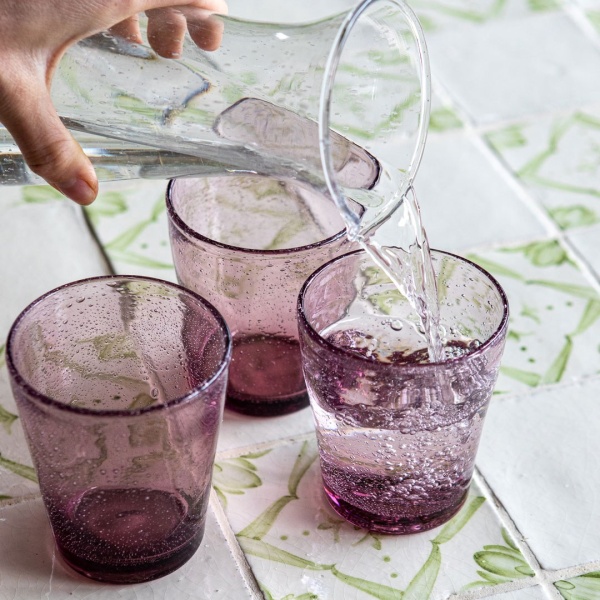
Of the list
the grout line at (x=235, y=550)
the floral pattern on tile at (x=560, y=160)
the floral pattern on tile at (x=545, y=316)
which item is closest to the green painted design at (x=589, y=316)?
the floral pattern on tile at (x=545, y=316)

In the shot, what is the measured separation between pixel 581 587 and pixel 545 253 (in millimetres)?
340

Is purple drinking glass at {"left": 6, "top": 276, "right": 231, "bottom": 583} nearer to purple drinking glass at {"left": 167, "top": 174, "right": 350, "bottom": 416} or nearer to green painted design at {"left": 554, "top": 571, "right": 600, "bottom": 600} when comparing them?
purple drinking glass at {"left": 167, "top": 174, "right": 350, "bottom": 416}

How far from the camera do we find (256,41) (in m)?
0.61

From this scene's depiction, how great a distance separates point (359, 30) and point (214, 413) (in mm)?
269

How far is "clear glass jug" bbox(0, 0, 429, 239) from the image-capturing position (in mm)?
588

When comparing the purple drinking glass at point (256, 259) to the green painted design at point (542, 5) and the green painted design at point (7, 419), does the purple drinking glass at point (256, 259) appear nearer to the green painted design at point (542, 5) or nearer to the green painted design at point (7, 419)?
the green painted design at point (7, 419)

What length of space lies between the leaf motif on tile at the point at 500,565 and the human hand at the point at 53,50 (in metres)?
0.32

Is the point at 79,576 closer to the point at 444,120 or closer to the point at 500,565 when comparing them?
the point at 500,565

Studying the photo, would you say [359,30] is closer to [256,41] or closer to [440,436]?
[256,41]

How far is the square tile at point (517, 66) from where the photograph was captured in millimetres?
1072

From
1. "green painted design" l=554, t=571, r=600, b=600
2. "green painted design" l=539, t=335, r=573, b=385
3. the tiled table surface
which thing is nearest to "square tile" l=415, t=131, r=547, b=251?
the tiled table surface

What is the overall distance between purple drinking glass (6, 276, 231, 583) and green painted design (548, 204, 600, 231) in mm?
417

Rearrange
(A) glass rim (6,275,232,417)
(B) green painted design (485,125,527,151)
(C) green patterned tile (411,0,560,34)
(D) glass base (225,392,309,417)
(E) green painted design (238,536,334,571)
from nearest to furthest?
(A) glass rim (6,275,232,417), (E) green painted design (238,536,334,571), (D) glass base (225,392,309,417), (B) green painted design (485,125,527,151), (C) green patterned tile (411,0,560,34)

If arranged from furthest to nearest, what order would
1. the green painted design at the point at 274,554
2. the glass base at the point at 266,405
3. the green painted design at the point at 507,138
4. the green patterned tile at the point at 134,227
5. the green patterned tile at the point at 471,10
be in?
the green patterned tile at the point at 471,10
the green painted design at the point at 507,138
the green patterned tile at the point at 134,227
the glass base at the point at 266,405
the green painted design at the point at 274,554
